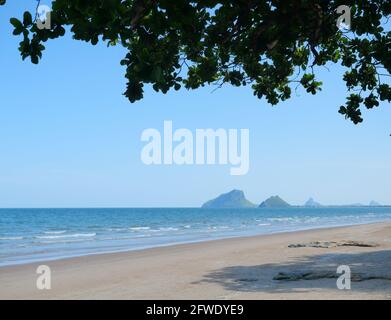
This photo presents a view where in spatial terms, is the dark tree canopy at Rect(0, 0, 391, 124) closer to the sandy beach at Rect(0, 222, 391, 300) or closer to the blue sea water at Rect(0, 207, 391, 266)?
the sandy beach at Rect(0, 222, 391, 300)

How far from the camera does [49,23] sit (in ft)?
16.5

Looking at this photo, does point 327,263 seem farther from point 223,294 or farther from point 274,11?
point 274,11

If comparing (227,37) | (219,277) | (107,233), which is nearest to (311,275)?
(219,277)

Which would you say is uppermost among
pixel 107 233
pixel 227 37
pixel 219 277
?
pixel 227 37

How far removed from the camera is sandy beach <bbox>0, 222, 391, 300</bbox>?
10.7m

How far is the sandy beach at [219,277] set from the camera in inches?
422

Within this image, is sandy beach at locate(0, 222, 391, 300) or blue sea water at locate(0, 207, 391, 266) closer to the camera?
sandy beach at locate(0, 222, 391, 300)

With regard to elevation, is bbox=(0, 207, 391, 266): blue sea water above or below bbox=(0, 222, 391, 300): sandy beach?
below

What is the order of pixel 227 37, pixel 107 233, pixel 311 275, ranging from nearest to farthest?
pixel 227 37, pixel 311 275, pixel 107 233

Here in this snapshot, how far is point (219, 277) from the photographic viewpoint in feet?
45.0

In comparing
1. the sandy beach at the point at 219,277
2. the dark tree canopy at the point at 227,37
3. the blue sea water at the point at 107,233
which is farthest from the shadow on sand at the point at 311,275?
the blue sea water at the point at 107,233

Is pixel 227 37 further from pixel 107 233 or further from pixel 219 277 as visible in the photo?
pixel 107 233

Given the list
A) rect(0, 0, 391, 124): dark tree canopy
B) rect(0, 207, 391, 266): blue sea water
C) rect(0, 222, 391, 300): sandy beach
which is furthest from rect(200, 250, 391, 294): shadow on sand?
rect(0, 207, 391, 266): blue sea water
